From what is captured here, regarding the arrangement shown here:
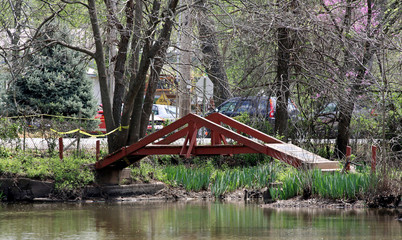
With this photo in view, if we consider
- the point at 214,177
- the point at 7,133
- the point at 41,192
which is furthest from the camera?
the point at 214,177

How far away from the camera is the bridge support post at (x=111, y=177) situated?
15.6 metres

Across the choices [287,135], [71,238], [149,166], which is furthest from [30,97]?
[71,238]

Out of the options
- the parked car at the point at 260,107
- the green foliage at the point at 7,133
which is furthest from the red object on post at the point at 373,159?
the green foliage at the point at 7,133

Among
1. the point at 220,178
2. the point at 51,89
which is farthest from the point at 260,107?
the point at 51,89

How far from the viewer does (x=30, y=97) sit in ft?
79.7

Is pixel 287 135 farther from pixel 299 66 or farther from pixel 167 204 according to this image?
pixel 167 204

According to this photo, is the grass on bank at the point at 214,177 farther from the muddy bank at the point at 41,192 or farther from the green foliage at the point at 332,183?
the muddy bank at the point at 41,192

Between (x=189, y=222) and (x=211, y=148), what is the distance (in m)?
3.29

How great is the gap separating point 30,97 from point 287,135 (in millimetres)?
10596

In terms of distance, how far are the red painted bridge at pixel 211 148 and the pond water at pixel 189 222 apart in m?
1.18

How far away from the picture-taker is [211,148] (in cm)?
1416

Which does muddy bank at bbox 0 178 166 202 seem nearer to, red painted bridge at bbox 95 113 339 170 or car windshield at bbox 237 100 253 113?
red painted bridge at bbox 95 113 339 170

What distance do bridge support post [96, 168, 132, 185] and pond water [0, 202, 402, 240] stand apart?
1.58 metres

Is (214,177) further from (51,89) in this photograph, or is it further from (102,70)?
(51,89)
